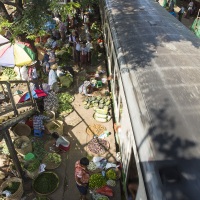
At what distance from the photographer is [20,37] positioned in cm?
1059

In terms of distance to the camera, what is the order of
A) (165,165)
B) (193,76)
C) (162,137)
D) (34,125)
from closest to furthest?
(165,165) → (162,137) → (193,76) → (34,125)

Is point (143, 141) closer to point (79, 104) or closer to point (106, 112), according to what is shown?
point (106, 112)

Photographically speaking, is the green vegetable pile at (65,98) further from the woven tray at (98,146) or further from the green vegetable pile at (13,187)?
the green vegetable pile at (13,187)

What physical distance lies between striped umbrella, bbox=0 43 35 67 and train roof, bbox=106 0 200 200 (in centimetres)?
388

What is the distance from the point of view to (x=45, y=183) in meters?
6.71

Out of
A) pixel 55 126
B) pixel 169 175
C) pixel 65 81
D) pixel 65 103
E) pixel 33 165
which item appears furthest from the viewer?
pixel 65 81

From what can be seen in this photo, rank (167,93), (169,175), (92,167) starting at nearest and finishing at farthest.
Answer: (169,175) → (167,93) → (92,167)

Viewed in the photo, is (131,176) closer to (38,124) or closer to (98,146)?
(98,146)

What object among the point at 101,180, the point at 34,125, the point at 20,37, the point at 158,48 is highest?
the point at 158,48

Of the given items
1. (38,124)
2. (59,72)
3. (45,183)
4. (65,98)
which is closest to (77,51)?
(59,72)

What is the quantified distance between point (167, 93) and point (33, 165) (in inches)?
180

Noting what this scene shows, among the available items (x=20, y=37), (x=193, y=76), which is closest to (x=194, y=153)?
(x=193, y=76)

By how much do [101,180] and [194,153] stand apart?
3758 mm

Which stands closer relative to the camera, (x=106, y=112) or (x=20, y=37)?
(x=106, y=112)
